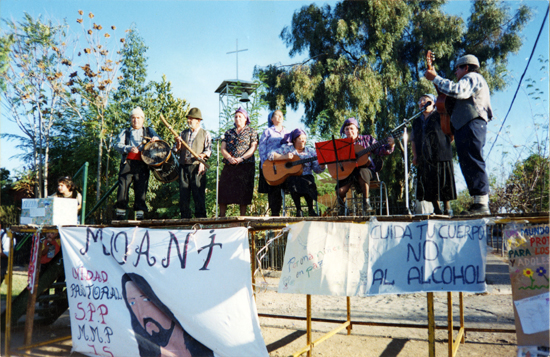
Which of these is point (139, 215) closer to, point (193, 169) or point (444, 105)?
point (193, 169)

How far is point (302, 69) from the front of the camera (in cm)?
1584

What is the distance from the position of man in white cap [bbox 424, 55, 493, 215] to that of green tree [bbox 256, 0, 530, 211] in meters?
10.9

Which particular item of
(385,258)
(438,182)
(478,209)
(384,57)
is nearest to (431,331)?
(385,258)

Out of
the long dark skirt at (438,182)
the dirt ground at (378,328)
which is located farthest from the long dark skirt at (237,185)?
the long dark skirt at (438,182)

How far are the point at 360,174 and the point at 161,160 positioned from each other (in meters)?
2.69

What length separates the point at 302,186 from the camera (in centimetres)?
553

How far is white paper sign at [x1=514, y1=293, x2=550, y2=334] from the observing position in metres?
3.15

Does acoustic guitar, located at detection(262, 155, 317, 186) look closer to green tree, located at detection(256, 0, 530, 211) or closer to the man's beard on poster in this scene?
the man's beard on poster

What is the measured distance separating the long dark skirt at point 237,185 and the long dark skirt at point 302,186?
56cm

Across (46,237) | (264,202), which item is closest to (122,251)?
(46,237)

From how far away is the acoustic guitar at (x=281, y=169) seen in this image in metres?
5.62

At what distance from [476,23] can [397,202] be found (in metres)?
7.55

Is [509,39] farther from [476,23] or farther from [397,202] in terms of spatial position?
[397,202]

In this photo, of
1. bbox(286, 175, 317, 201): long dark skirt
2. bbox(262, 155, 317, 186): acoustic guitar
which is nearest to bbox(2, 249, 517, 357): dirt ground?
bbox(286, 175, 317, 201): long dark skirt
